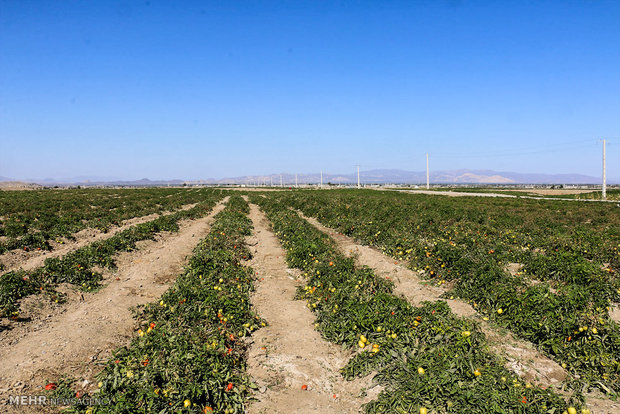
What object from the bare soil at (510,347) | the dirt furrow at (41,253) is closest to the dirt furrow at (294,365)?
the bare soil at (510,347)

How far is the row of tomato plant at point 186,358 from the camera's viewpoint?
468cm

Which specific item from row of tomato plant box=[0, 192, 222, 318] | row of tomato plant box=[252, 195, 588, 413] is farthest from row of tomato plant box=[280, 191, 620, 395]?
row of tomato plant box=[0, 192, 222, 318]

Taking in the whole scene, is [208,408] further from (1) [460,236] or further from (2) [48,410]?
(1) [460,236]

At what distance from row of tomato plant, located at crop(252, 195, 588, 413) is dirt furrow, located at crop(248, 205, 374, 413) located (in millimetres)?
290

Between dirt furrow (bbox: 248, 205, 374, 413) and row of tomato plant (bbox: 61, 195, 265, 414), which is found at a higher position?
row of tomato plant (bbox: 61, 195, 265, 414)

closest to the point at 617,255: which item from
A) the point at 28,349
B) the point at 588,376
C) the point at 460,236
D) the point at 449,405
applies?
the point at 460,236

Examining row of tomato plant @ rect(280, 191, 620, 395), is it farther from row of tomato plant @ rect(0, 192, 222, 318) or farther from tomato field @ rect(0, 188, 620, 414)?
row of tomato plant @ rect(0, 192, 222, 318)

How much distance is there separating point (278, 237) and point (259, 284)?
7.36m

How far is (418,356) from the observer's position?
554 cm

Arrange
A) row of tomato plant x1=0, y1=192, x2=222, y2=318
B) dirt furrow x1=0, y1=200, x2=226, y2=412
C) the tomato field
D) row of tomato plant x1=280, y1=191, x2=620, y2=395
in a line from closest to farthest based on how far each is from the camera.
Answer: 1. the tomato field
2. dirt furrow x1=0, y1=200, x2=226, y2=412
3. row of tomato plant x1=280, y1=191, x2=620, y2=395
4. row of tomato plant x1=0, y1=192, x2=222, y2=318

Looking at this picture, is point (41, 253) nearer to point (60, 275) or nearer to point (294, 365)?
point (60, 275)

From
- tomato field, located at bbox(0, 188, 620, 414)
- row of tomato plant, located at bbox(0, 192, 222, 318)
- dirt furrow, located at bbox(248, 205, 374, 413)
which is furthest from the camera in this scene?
row of tomato plant, located at bbox(0, 192, 222, 318)

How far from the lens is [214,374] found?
17.1 feet

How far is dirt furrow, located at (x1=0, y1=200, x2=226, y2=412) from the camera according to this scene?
5441mm
